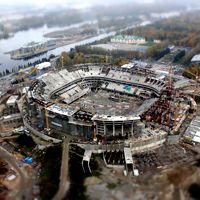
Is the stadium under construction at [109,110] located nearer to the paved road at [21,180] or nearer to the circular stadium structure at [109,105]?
the circular stadium structure at [109,105]

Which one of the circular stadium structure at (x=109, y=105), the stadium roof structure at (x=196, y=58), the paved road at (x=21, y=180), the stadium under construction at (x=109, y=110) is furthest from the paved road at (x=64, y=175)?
the stadium roof structure at (x=196, y=58)

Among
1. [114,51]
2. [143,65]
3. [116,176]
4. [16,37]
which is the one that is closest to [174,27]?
[114,51]

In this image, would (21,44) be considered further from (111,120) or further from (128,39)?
(111,120)

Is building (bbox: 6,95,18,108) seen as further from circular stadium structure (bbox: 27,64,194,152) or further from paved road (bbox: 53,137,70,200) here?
paved road (bbox: 53,137,70,200)

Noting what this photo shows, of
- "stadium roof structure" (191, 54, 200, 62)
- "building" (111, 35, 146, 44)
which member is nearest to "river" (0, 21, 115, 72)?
"building" (111, 35, 146, 44)

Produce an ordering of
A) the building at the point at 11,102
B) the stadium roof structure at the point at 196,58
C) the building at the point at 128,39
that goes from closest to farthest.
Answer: the building at the point at 11,102
the stadium roof structure at the point at 196,58
the building at the point at 128,39

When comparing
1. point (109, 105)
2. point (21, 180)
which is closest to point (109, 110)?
point (109, 105)

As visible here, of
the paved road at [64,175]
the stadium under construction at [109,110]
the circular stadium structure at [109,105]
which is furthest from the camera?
the circular stadium structure at [109,105]
